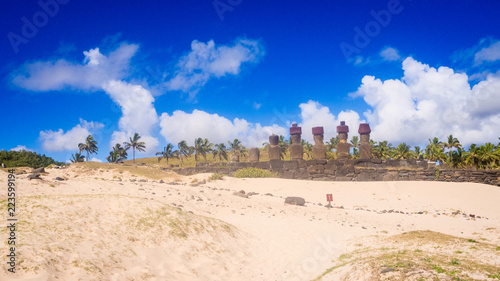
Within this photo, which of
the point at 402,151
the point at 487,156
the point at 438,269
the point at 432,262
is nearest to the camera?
the point at 438,269

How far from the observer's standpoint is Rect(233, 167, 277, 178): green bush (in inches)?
1116

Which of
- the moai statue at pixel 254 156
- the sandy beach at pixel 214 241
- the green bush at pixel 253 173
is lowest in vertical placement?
the sandy beach at pixel 214 241

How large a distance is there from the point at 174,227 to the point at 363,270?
4832 millimetres

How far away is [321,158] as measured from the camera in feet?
94.9

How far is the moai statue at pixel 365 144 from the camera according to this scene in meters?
28.7

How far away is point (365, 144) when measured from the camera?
28922mm

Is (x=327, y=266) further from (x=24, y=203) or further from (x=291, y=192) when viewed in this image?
(x=291, y=192)

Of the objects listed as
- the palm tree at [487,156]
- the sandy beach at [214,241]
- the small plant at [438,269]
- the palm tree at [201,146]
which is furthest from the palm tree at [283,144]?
the small plant at [438,269]

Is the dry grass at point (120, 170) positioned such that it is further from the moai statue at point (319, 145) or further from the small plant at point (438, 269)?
the small plant at point (438, 269)

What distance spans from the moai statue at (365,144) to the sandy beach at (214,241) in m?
13.2

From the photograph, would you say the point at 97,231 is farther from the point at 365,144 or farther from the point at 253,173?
the point at 365,144

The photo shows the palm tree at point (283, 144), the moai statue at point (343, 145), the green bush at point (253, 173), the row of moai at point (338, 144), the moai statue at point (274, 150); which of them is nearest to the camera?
the green bush at point (253, 173)

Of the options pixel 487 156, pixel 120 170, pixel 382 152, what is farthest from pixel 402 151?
pixel 120 170

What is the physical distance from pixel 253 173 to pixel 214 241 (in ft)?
64.7
